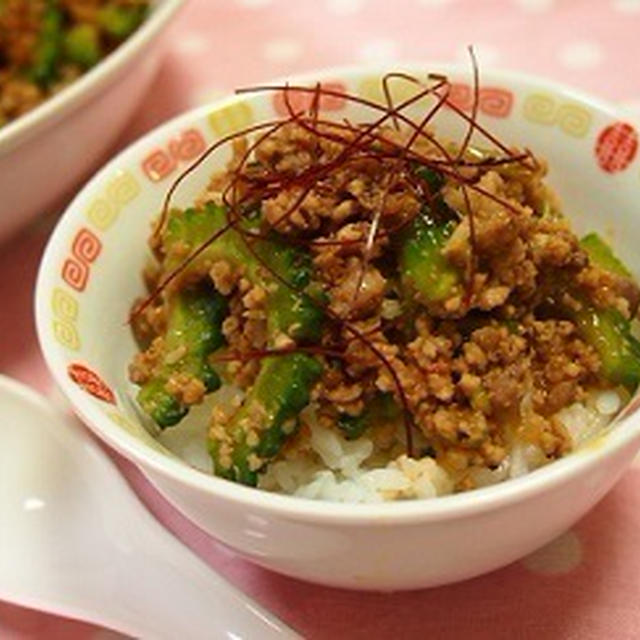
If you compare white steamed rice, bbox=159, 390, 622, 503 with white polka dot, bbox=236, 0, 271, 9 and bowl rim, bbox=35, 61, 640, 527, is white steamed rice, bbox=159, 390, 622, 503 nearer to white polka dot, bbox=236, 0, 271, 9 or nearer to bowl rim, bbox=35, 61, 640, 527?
bowl rim, bbox=35, 61, 640, 527

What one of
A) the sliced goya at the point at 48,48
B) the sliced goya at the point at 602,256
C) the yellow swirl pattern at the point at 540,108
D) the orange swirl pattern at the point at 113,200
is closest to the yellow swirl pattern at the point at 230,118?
the orange swirl pattern at the point at 113,200

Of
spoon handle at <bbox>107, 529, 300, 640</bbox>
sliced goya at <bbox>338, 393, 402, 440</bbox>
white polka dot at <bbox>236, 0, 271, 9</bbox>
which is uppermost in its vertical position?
sliced goya at <bbox>338, 393, 402, 440</bbox>

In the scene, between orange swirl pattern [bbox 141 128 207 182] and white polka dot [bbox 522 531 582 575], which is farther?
orange swirl pattern [bbox 141 128 207 182]

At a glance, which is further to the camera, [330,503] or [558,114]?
[558,114]

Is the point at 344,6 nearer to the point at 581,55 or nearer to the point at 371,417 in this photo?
the point at 581,55

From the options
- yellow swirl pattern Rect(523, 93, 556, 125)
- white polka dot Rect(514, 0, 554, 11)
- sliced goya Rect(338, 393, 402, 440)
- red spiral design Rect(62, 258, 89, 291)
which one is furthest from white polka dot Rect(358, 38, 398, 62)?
sliced goya Rect(338, 393, 402, 440)

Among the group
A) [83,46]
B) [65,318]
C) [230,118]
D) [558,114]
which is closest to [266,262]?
[65,318]

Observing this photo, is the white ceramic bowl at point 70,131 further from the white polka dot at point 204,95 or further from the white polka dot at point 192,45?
the white polka dot at point 192,45
